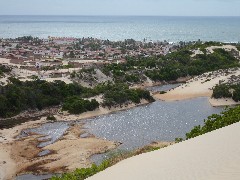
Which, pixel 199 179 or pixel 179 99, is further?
pixel 179 99

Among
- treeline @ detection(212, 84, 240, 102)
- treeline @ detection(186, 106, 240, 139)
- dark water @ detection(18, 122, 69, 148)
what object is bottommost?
dark water @ detection(18, 122, 69, 148)

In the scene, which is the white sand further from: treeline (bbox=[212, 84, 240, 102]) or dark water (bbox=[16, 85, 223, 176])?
treeline (bbox=[212, 84, 240, 102])

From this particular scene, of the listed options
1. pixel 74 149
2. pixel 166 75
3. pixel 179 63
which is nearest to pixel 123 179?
pixel 74 149

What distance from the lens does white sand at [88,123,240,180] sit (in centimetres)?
1005

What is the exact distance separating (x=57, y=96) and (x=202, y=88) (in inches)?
817

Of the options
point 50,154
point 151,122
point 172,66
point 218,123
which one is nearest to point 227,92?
point 151,122

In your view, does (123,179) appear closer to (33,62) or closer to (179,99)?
(179,99)

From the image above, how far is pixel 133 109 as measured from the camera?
45844 mm

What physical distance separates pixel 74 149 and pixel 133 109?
16341 millimetres

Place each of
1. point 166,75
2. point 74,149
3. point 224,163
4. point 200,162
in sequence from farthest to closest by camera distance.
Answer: point 166,75 < point 74,149 < point 200,162 < point 224,163

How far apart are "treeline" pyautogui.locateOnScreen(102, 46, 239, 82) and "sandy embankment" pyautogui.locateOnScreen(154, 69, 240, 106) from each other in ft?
12.4

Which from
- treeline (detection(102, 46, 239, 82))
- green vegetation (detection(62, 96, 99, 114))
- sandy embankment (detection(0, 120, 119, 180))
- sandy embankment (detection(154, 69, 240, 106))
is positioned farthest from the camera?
treeline (detection(102, 46, 239, 82))

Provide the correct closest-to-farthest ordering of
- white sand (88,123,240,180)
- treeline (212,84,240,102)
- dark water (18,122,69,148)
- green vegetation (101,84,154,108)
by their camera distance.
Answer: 1. white sand (88,123,240,180)
2. dark water (18,122,69,148)
3. green vegetation (101,84,154,108)
4. treeline (212,84,240,102)

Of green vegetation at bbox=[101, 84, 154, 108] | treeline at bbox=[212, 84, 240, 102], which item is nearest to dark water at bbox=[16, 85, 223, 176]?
green vegetation at bbox=[101, 84, 154, 108]
